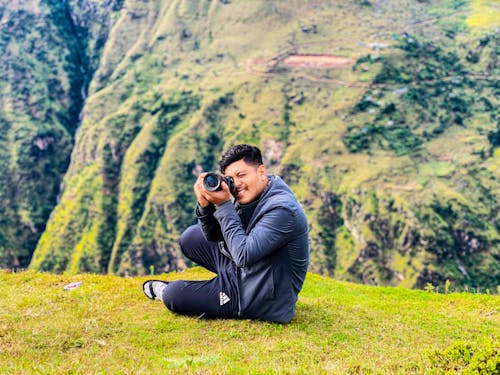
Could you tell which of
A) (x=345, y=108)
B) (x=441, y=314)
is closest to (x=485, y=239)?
(x=345, y=108)

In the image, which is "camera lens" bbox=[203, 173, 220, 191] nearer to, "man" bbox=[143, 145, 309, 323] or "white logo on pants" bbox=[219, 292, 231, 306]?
"man" bbox=[143, 145, 309, 323]

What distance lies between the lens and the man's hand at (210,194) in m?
7.07

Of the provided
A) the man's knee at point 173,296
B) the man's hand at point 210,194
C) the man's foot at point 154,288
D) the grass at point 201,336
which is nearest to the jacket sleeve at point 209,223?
the man's hand at point 210,194

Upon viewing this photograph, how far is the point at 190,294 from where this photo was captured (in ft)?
26.8

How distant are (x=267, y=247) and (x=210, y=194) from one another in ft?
3.82

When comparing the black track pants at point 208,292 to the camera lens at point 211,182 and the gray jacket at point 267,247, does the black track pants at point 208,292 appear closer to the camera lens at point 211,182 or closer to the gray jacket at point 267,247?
the gray jacket at point 267,247

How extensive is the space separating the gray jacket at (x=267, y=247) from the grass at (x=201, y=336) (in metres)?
0.40

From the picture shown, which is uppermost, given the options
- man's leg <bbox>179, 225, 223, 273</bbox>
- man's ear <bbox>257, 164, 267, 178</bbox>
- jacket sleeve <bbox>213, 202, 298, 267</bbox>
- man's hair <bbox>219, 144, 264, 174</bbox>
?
man's hair <bbox>219, 144, 264, 174</bbox>

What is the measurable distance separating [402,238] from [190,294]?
16483 centimetres

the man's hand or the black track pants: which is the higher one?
the man's hand

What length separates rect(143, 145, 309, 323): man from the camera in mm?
7137

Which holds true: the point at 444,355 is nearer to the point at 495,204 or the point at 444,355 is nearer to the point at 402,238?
the point at 402,238

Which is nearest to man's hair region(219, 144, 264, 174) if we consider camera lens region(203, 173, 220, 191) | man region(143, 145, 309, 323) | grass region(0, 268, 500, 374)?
man region(143, 145, 309, 323)

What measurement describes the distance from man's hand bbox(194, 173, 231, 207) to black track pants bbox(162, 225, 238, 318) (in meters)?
1.35
